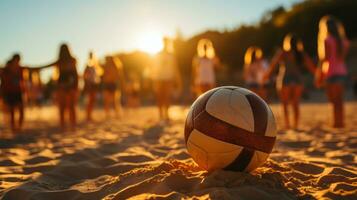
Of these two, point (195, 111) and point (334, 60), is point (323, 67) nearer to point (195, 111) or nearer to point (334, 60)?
point (334, 60)

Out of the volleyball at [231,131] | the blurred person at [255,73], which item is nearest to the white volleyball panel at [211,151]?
the volleyball at [231,131]

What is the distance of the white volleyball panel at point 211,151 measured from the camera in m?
3.39

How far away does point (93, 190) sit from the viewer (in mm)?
3514

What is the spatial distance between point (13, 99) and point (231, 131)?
6.87 m

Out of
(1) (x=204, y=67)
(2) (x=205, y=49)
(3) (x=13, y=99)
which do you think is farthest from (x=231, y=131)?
(2) (x=205, y=49)

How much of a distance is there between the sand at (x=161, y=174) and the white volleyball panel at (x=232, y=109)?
44cm

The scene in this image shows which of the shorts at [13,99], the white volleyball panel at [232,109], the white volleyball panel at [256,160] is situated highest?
the white volleyball panel at [232,109]

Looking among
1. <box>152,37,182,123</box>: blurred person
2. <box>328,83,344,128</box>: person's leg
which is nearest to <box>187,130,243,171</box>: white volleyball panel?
<box>328,83,344,128</box>: person's leg

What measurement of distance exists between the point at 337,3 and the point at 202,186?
33142 mm

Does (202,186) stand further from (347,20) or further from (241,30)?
(241,30)

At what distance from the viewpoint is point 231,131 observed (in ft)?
11.1

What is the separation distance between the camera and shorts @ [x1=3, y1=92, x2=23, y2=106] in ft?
29.3

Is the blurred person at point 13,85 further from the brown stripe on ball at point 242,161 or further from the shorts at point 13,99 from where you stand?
the brown stripe on ball at point 242,161

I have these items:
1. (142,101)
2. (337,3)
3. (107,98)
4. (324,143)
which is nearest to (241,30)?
(337,3)
